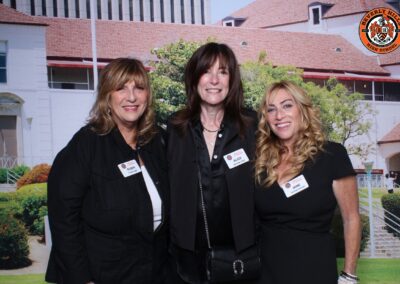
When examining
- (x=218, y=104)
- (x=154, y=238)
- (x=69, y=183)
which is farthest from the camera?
(x=218, y=104)

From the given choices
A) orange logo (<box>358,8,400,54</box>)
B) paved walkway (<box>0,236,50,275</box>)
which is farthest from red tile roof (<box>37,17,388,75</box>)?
paved walkway (<box>0,236,50,275</box>)

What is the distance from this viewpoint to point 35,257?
4.61 meters

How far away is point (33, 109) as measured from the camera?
451 centimetres

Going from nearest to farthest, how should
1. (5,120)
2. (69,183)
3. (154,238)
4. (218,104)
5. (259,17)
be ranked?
(69,183)
(154,238)
(218,104)
(5,120)
(259,17)

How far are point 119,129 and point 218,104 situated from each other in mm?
549

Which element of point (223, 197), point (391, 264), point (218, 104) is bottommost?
point (391, 264)

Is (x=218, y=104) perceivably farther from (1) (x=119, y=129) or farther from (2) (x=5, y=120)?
(2) (x=5, y=120)

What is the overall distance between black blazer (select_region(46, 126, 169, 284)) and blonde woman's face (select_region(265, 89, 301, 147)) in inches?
27.5

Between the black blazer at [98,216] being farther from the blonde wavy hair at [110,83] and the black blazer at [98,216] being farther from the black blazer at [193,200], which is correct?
the black blazer at [193,200]

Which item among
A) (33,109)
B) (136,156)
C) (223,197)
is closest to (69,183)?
(136,156)

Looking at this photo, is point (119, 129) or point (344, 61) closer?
point (119, 129)

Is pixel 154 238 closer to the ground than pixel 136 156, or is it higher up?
closer to the ground

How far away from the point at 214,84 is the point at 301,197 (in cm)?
71

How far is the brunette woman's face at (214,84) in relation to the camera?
9.76ft
